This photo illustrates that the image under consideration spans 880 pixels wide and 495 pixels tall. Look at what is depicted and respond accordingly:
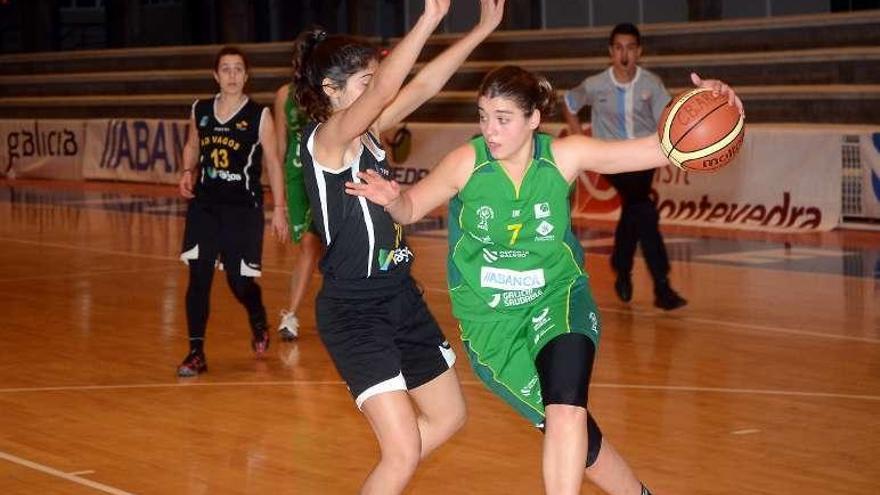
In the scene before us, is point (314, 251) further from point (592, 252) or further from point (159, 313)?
point (592, 252)

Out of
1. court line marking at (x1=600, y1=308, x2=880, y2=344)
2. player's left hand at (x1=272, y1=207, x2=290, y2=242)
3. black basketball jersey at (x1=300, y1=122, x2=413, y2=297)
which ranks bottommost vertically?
court line marking at (x1=600, y1=308, x2=880, y2=344)

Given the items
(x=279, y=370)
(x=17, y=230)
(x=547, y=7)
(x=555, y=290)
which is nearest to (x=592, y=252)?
(x=279, y=370)

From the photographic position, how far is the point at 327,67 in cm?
494

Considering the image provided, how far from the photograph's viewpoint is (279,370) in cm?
867

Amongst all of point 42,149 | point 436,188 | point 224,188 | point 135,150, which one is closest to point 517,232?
point 436,188

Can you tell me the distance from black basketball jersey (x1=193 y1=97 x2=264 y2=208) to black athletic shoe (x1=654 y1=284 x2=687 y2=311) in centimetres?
333

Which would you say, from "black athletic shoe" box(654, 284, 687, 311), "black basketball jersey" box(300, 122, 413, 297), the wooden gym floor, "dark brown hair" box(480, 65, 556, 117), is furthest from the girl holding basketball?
"black athletic shoe" box(654, 284, 687, 311)

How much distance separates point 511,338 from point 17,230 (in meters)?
13.0

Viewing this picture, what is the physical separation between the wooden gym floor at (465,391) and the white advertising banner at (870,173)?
4.39 ft

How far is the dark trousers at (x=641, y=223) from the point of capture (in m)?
10.5

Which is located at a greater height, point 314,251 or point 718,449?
point 314,251

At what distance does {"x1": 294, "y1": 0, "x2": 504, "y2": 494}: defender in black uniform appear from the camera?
4.74 metres

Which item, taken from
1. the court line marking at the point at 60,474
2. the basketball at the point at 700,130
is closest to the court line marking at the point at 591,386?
the court line marking at the point at 60,474

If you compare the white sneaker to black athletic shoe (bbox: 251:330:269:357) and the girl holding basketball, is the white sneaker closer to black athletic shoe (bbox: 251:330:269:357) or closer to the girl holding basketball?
black athletic shoe (bbox: 251:330:269:357)
